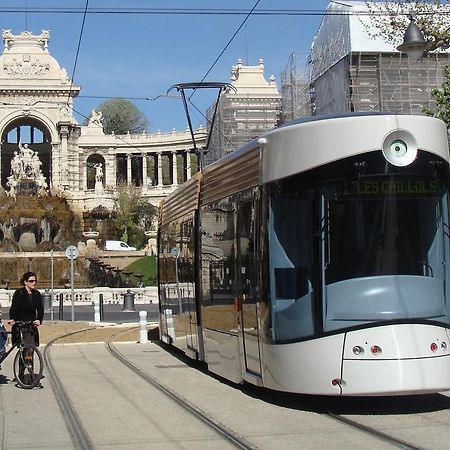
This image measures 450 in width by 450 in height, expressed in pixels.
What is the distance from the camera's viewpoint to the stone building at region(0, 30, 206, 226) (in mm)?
115000

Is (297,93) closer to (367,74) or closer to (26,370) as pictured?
(367,74)

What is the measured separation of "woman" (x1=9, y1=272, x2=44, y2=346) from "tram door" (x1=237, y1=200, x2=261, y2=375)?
3519 mm

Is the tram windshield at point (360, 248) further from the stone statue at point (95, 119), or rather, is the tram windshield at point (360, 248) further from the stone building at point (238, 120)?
the stone statue at point (95, 119)

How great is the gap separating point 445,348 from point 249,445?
9.05 feet

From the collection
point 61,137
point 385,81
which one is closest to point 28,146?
point 61,137

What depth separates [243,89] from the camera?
314 feet

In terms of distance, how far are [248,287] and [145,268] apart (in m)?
58.7

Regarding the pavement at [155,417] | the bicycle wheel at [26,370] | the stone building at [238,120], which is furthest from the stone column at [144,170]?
the bicycle wheel at [26,370]

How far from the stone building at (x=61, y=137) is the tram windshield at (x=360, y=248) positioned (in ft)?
316

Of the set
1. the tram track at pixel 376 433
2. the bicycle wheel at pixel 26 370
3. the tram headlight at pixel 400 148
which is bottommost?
the tram track at pixel 376 433

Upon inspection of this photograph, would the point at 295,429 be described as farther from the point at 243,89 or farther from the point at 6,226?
the point at 243,89

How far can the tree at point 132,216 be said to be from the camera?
94250 mm

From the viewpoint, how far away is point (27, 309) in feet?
43.7

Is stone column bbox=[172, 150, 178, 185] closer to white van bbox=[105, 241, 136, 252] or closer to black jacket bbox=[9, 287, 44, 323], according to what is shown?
white van bbox=[105, 241, 136, 252]
